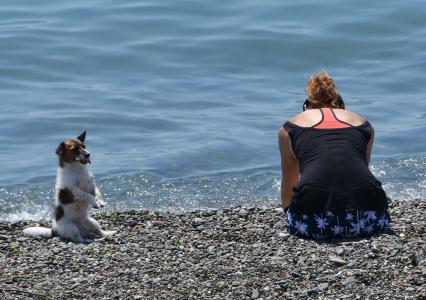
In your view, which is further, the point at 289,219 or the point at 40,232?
the point at 40,232

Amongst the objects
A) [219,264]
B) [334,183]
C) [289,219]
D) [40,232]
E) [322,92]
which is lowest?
[40,232]

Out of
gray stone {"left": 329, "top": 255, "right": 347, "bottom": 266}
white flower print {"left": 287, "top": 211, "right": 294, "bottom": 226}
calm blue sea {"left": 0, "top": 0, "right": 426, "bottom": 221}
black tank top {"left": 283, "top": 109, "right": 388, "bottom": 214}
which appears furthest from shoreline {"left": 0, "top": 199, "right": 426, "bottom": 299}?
calm blue sea {"left": 0, "top": 0, "right": 426, "bottom": 221}

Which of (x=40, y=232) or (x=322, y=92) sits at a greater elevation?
(x=322, y=92)

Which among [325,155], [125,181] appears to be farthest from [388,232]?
[125,181]

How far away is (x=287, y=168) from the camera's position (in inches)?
340

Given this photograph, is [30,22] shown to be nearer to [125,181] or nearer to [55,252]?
[125,181]

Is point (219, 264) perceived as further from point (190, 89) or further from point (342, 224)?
point (190, 89)

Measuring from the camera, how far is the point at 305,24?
19766 mm

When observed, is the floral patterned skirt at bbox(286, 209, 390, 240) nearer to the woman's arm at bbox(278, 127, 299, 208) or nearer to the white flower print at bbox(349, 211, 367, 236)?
the white flower print at bbox(349, 211, 367, 236)

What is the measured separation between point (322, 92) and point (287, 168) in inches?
27.2

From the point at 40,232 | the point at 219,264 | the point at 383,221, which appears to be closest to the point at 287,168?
the point at 383,221

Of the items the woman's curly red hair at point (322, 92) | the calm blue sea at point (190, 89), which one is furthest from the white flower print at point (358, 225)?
the calm blue sea at point (190, 89)

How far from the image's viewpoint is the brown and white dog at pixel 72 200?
9070mm

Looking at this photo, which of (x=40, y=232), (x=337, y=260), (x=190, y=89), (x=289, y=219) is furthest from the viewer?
(x=190, y=89)
